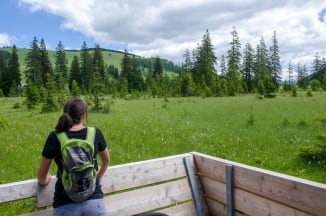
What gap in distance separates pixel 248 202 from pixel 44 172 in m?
2.69

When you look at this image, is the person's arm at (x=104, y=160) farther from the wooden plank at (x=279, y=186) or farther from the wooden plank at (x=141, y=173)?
the wooden plank at (x=279, y=186)

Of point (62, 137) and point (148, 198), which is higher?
point (62, 137)

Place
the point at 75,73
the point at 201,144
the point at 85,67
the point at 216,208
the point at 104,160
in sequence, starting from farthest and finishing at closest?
1. the point at 75,73
2. the point at 85,67
3. the point at 201,144
4. the point at 216,208
5. the point at 104,160

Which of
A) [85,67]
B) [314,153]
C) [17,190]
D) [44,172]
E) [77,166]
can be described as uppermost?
[85,67]

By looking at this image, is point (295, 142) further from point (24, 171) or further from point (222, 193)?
point (24, 171)

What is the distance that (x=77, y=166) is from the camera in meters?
3.21

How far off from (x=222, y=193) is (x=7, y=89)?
296 ft

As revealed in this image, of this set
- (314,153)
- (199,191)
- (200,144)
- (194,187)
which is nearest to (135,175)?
(194,187)

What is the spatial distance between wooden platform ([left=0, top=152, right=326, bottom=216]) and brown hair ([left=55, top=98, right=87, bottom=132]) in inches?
39.2

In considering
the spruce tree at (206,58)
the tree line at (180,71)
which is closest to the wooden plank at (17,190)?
the tree line at (180,71)

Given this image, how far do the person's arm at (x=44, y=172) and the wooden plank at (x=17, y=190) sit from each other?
0.42 feet

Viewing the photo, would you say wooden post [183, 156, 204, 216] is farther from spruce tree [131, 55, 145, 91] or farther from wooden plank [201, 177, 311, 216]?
spruce tree [131, 55, 145, 91]

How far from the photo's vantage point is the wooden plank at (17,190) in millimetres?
3586

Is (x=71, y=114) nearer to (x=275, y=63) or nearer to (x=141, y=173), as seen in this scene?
(x=141, y=173)
